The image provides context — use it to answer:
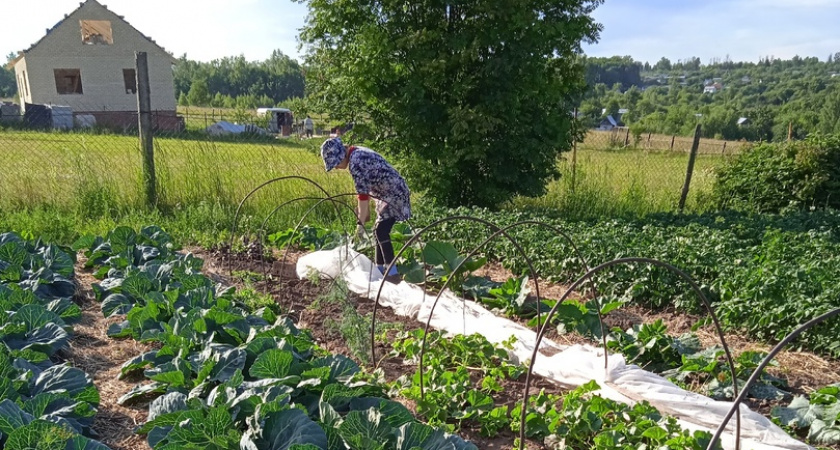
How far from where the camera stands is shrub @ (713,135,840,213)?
912 cm

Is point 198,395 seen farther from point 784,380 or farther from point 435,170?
point 435,170

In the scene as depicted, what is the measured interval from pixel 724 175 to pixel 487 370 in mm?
8127

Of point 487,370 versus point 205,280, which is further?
point 205,280

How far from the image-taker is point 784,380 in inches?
134

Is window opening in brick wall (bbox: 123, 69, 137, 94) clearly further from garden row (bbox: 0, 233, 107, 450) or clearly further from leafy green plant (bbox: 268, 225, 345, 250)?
garden row (bbox: 0, 233, 107, 450)

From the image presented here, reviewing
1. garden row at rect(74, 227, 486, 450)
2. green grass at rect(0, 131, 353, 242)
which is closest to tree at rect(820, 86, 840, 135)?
green grass at rect(0, 131, 353, 242)

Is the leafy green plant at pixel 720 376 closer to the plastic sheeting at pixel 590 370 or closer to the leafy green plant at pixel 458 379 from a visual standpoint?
the plastic sheeting at pixel 590 370

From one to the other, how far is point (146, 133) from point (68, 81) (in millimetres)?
24271

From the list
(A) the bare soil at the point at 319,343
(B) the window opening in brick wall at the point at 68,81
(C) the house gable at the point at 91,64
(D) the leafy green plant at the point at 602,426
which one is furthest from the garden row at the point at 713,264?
(B) the window opening in brick wall at the point at 68,81

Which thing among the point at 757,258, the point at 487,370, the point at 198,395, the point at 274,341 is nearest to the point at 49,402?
the point at 198,395

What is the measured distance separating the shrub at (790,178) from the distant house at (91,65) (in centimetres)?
2437

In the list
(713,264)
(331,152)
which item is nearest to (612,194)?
(713,264)

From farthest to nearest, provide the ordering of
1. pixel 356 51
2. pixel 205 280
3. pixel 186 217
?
pixel 356 51
pixel 186 217
pixel 205 280

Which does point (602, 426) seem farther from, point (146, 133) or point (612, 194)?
point (612, 194)
